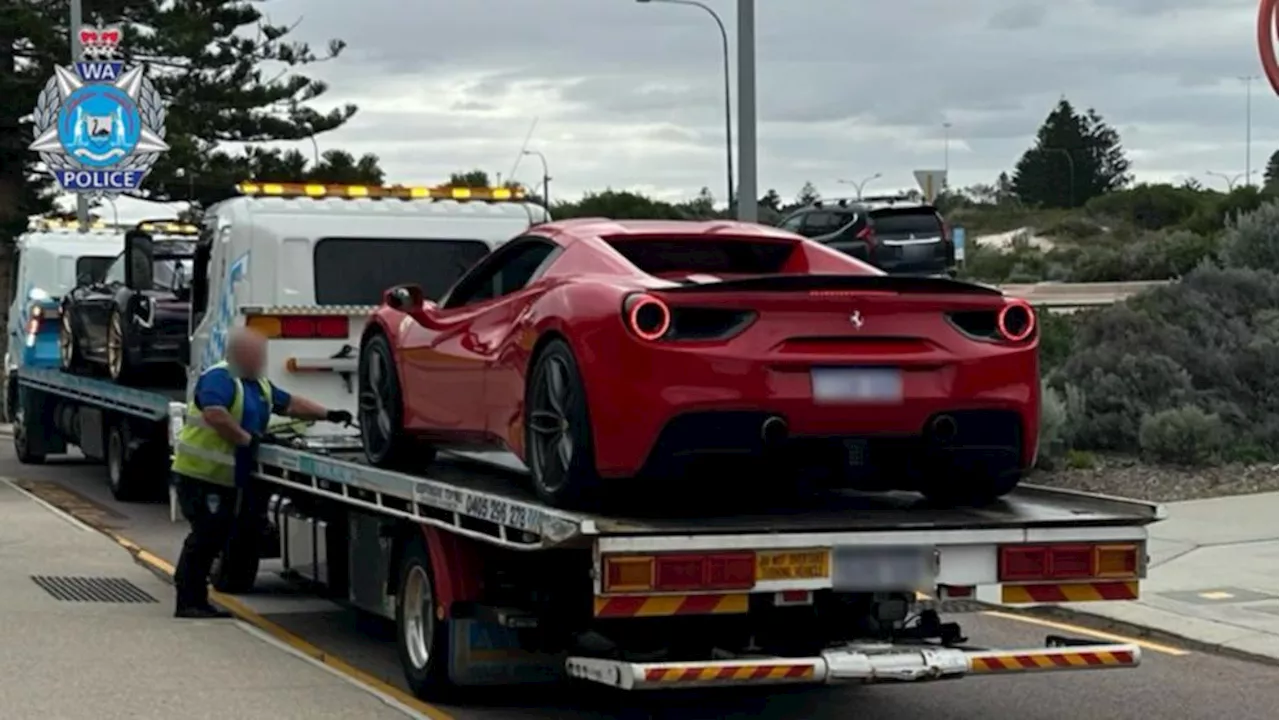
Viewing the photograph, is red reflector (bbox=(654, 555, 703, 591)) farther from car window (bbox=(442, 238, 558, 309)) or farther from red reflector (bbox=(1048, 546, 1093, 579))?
car window (bbox=(442, 238, 558, 309))

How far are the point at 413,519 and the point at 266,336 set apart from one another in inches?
195

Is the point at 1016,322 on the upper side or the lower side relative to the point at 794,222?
lower

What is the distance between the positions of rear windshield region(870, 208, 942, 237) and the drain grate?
70.7 ft

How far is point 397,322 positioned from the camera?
403 inches

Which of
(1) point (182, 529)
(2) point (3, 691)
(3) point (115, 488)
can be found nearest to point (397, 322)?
(2) point (3, 691)

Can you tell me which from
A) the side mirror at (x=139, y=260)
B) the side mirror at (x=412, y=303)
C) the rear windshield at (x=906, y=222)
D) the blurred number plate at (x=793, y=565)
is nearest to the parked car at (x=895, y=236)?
the rear windshield at (x=906, y=222)

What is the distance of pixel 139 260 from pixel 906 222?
18041mm

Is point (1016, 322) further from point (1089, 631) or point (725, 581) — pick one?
point (1089, 631)

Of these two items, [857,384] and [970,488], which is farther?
[970,488]

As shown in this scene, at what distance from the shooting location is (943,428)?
795 centimetres

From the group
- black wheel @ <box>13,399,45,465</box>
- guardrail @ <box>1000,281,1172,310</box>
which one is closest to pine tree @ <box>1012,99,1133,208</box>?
guardrail @ <box>1000,281,1172,310</box>

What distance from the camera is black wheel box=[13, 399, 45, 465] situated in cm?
2314

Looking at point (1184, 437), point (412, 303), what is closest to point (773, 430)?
point (412, 303)

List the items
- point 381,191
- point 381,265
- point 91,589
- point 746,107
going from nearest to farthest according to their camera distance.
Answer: point 91,589
point 381,265
point 381,191
point 746,107
